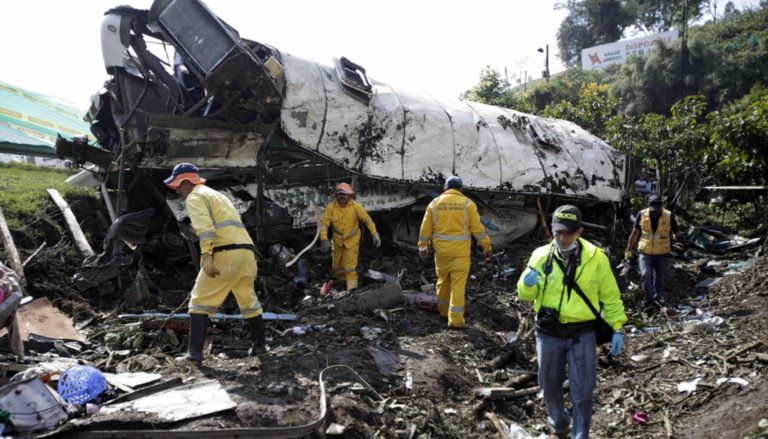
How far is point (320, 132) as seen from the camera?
7.16 meters

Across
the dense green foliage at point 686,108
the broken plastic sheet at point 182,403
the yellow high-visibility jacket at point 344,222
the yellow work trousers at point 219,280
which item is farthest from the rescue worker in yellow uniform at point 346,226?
the dense green foliage at point 686,108

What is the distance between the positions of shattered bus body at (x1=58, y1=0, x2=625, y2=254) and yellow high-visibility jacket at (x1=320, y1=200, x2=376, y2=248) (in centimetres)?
98

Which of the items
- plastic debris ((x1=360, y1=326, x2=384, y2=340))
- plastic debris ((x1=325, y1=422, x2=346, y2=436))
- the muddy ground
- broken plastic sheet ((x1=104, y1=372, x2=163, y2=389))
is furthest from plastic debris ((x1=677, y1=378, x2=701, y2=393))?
broken plastic sheet ((x1=104, y1=372, x2=163, y2=389))

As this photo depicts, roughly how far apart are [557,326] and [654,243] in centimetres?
434

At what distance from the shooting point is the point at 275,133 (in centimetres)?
695

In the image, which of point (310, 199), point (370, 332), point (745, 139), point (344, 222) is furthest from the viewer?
point (745, 139)

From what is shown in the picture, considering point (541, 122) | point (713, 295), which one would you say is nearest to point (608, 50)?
point (541, 122)

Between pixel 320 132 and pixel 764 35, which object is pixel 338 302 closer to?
pixel 320 132

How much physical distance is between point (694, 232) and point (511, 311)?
6.16m

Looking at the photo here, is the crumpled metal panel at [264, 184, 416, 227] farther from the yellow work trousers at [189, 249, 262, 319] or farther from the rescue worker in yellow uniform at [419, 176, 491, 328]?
the yellow work trousers at [189, 249, 262, 319]

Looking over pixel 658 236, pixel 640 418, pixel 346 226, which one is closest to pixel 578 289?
pixel 640 418

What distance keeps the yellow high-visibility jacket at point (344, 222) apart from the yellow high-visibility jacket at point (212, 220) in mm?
2176

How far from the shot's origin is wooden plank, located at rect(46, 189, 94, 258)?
6727 millimetres

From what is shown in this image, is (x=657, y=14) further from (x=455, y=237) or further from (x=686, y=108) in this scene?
(x=455, y=237)
